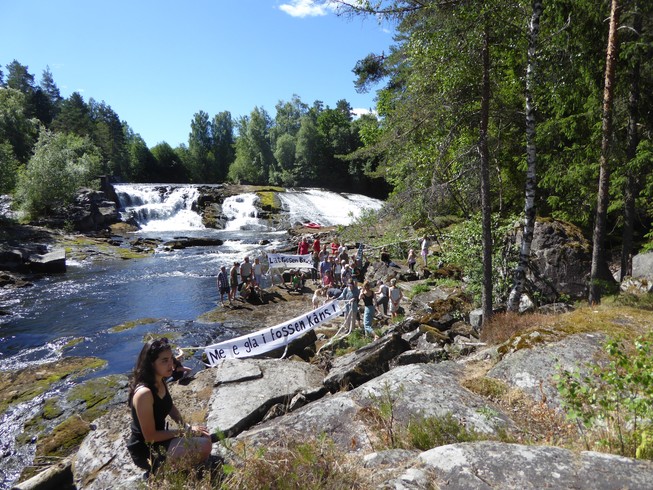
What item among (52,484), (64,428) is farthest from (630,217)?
(64,428)

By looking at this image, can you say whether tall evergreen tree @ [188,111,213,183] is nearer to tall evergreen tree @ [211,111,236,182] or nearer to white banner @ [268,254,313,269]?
tall evergreen tree @ [211,111,236,182]

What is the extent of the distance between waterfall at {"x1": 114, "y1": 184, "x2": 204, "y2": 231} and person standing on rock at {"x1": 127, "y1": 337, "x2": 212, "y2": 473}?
1609 inches

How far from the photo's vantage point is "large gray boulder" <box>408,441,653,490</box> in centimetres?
286

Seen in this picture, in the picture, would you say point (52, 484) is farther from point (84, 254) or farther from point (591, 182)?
point (84, 254)

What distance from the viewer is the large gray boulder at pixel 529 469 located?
286 centimetres

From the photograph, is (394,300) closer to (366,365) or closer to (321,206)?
(366,365)

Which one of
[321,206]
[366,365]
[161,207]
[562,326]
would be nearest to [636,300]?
[562,326]

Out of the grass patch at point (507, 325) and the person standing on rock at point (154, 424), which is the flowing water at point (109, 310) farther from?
the person standing on rock at point (154, 424)

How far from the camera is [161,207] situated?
4516cm

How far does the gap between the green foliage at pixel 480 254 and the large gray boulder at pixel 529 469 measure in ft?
27.6

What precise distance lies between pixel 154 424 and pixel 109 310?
1566 cm

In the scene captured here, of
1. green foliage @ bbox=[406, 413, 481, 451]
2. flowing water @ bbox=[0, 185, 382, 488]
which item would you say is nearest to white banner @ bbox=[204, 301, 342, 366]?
flowing water @ bbox=[0, 185, 382, 488]

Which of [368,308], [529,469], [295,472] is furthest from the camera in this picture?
[368,308]

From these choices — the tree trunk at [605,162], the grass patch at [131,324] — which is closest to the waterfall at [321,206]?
the grass patch at [131,324]
